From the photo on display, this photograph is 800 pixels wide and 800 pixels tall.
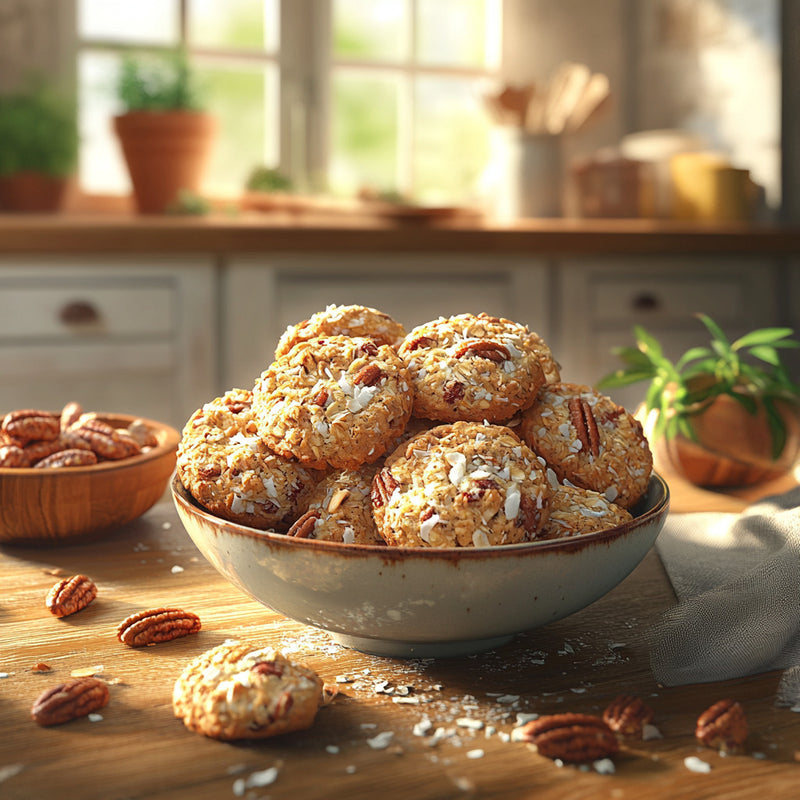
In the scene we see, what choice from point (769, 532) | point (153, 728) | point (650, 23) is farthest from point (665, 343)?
point (153, 728)

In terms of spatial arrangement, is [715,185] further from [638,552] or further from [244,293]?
[638,552]

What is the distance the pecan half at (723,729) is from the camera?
591 mm

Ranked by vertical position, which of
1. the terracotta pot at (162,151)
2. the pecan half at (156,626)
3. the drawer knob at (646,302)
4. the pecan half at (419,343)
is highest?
the terracotta pot at (162,151)

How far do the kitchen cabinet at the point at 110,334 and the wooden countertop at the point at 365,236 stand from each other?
52mm

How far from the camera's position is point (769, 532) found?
3.04 ft

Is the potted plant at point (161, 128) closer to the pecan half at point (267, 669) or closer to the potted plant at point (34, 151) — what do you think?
the potted plant at point (34, 151)

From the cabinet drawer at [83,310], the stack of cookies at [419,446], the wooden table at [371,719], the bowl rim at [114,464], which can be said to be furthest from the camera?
the cabinet drawer at [83,310]

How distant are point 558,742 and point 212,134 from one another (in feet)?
8.05

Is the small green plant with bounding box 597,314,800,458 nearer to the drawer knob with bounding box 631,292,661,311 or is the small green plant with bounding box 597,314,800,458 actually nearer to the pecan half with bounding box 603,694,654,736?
the pecan half with bounding box 603,694,654,736

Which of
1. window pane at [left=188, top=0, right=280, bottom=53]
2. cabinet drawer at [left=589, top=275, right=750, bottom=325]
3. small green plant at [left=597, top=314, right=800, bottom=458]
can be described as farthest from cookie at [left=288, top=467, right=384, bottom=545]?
window pane at [left=188, top=0, right=280, bottom=53]

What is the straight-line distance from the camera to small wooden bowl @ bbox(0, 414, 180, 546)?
92cm

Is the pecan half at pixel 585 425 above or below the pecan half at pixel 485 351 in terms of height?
below

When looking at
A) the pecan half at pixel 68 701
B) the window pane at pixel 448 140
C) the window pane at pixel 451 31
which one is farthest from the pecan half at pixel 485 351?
the window pane at pixel 451 31

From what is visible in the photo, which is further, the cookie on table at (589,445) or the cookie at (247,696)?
the cookie on table at (589,445)
